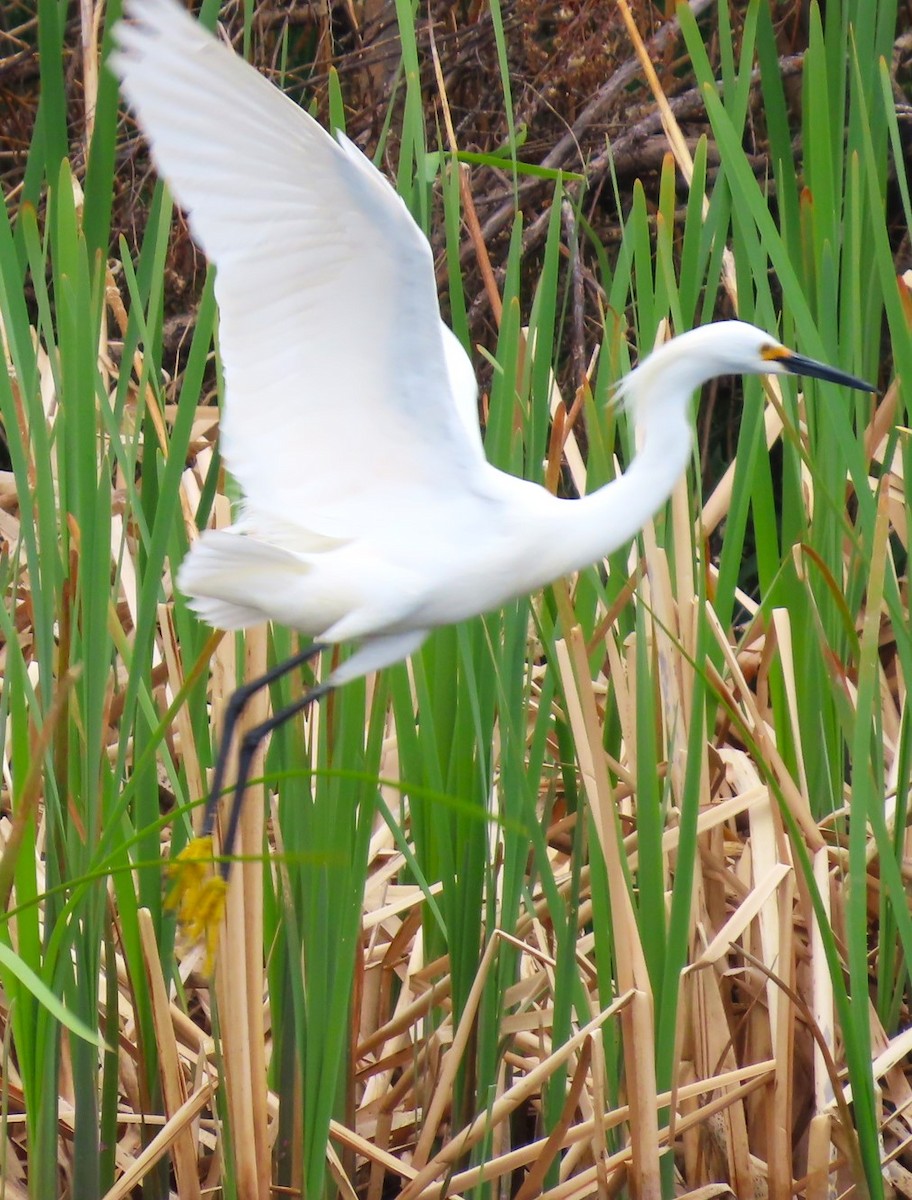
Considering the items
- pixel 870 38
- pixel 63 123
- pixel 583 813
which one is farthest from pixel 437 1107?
pixel 870 38

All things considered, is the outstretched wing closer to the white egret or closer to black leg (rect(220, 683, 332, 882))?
the white egret

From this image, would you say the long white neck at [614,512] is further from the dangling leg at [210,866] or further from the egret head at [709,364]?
the dangling leg at [210,866]

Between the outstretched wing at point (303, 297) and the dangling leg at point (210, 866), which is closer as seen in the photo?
the outstretched wing at point (303, 297)

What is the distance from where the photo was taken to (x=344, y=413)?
5.04ft

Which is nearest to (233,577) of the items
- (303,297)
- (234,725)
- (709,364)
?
(234,725)

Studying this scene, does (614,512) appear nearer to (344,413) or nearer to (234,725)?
(344,413)

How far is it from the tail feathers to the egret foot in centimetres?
23

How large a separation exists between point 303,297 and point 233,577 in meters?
0.27

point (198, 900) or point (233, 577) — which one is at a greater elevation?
point (233, 577)

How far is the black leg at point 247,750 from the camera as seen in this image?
1.40m

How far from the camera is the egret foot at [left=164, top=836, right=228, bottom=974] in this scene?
138cm

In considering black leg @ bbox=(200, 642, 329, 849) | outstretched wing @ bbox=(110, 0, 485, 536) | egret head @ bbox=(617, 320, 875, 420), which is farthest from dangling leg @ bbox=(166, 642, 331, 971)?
egret head @ bbox=(617, 320, 875, 420)

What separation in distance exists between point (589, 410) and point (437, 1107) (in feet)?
2.28

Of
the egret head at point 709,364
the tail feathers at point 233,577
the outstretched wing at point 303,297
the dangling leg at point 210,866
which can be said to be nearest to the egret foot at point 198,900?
the dangling leg at point 210,866
